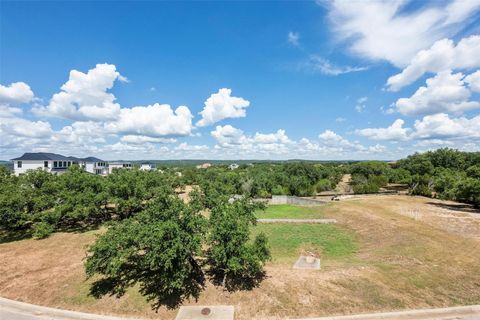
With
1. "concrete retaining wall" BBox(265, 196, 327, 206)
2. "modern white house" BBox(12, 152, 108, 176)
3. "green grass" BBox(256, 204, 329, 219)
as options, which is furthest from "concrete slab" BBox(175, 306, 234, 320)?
"modern white house" BBox(12, 152, 108, 176)

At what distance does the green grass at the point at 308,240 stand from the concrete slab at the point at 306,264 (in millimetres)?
946

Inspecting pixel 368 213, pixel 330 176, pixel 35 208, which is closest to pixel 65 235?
pixel 35 208

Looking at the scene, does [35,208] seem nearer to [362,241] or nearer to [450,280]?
[362,241]

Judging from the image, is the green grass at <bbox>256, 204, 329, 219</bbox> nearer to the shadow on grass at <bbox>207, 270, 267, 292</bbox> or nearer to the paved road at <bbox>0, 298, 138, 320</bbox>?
the shadow on grass at <bbox>207, 270, 267, 292</bbox>

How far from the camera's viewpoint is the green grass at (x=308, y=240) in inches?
938

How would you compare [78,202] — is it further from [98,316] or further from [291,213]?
[291,213]

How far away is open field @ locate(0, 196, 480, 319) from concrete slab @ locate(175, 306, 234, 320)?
1.69 feet

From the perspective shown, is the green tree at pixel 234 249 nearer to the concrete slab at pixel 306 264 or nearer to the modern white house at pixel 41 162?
the concrete slab at pixel 306 264

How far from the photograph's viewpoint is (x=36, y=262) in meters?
22.7

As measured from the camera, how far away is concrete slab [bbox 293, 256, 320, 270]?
65.4ft

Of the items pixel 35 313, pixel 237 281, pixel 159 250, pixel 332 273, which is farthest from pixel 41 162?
pixel 332 273

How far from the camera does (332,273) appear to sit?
18.5 m

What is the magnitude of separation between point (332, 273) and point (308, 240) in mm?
9102

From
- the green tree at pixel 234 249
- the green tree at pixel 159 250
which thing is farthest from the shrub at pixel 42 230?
the green tree at pixel 234 249
